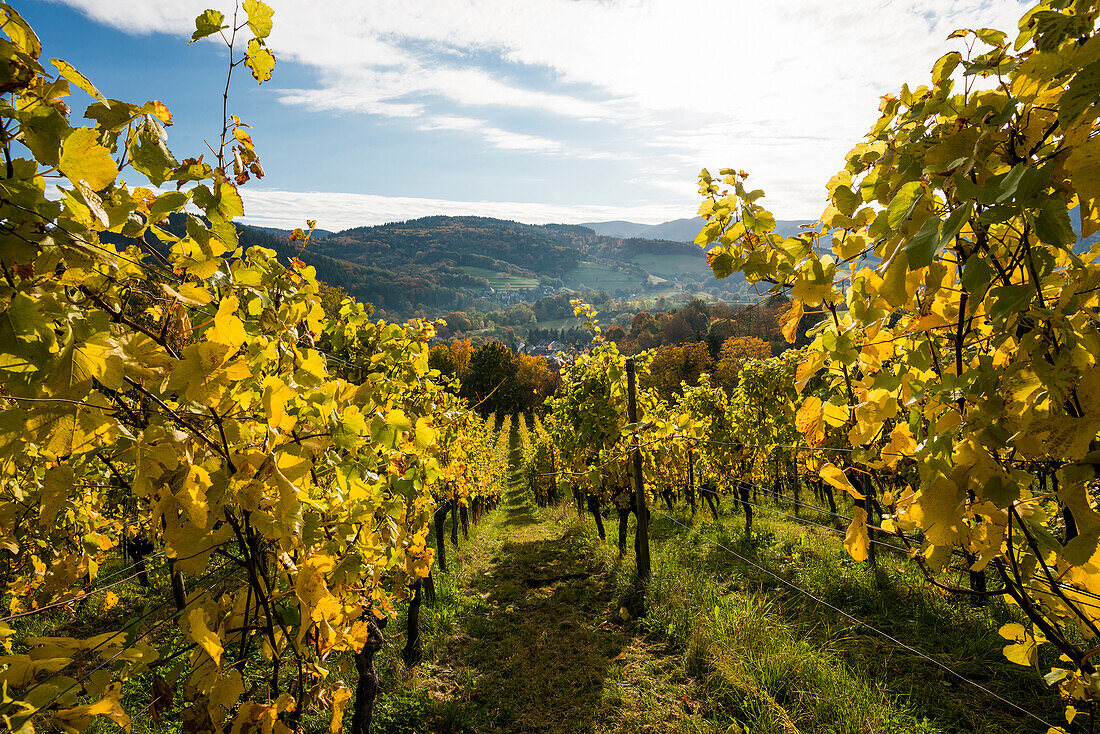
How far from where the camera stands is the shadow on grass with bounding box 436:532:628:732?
16.2 ft

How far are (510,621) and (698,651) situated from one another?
312 centimetres

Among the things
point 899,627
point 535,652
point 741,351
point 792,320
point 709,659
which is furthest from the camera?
point 741,351

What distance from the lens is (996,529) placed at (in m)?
1.00

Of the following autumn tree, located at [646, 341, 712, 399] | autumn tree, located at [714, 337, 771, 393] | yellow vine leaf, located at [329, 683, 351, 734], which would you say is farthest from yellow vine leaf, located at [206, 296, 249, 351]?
autumn tree, located at [646, 341, 712, 399]

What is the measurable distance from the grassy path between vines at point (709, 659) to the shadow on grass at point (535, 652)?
23mm

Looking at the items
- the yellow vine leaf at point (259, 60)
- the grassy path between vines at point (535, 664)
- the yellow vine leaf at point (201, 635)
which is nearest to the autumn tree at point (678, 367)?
the grassy path between vines at point (535, 664)

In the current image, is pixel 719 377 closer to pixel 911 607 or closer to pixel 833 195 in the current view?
pixel 911 607

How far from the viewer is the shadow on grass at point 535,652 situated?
16.2 feet

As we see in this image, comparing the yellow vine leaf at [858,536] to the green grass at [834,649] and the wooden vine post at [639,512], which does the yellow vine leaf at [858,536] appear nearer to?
the green grass at [834,649]

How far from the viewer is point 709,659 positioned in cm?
518

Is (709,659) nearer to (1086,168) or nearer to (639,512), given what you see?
(639,512)

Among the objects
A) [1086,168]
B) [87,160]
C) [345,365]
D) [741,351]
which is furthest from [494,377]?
[1086,168]

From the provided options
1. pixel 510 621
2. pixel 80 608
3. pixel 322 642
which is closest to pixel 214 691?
pixel 322 642

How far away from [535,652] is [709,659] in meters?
2.27
